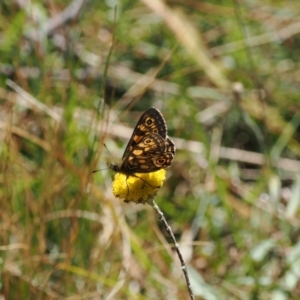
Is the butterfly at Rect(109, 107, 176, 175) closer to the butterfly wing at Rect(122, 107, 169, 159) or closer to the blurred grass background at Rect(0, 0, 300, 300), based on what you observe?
the butterfly wing at Rect(122, 107, 169, 159)

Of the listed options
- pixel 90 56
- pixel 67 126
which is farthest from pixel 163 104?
pixel 67 126

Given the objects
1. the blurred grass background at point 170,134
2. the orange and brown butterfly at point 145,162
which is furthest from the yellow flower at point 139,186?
the blurred grass background at point 170,134

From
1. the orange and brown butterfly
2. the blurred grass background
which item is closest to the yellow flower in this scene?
the orange and brown butterfly

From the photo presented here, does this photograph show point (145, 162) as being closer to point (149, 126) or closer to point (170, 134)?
point (149, 126)

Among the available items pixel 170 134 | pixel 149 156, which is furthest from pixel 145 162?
pixel 170 134

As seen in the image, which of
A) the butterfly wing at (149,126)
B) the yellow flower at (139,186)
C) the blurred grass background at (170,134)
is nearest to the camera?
the yellow flower at (139,186)

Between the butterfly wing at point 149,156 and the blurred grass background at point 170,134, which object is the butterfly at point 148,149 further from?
the blurred grass background at point 170,134

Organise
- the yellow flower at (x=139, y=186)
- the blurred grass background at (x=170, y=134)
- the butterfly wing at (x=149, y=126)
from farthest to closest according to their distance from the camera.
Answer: the blurred grass background at (x=170, y=134), the butterfly wing at (x=149, y=126), the yellow flower at (x=139, y=186)
